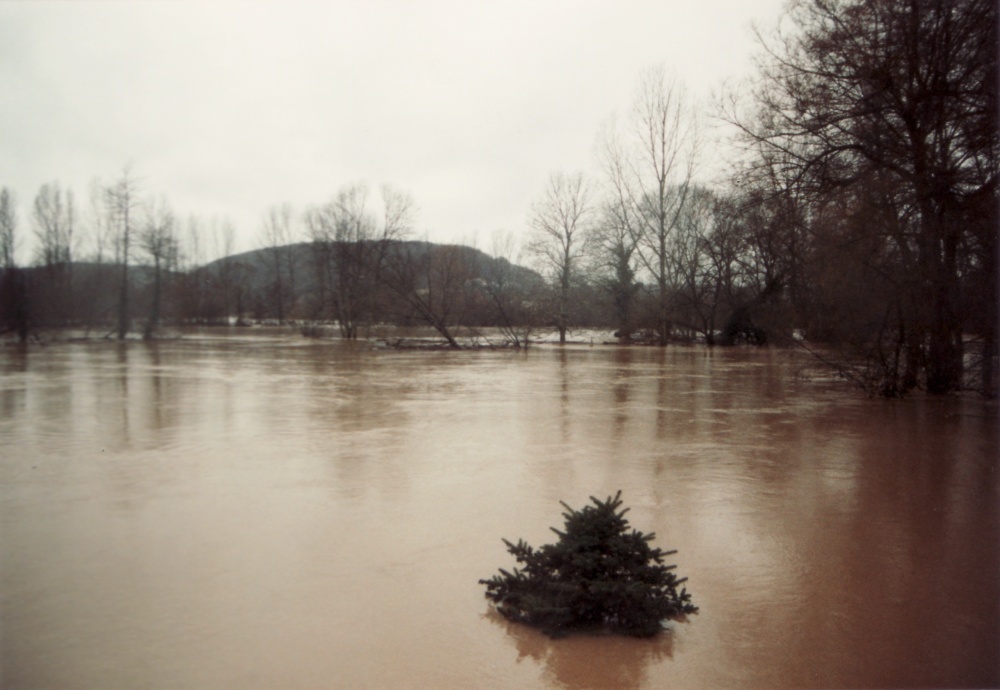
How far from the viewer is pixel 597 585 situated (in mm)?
3988

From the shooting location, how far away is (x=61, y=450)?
9.16 meters

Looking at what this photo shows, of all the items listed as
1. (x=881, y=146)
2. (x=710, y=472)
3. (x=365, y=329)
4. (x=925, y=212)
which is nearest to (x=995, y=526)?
(x=710, y=472)

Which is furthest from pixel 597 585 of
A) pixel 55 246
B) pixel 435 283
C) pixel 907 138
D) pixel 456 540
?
pixel 435 283

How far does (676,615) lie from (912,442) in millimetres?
7594

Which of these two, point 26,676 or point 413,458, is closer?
point 26,676

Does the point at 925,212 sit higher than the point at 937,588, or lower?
higher

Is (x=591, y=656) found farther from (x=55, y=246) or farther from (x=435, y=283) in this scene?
(x=435, y=283)

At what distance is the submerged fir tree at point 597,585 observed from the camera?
13.1ft

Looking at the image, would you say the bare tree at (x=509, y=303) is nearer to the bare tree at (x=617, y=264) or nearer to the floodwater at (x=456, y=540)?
the bare tree at (x=617, y=264)

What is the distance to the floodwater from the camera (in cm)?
373

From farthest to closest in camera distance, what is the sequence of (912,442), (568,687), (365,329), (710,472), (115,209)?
(365,329) → (115,209) → (912,442) → (710,472) → (568,687)

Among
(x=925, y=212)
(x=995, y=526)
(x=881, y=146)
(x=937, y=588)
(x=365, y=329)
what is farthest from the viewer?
(x=365, y=329)

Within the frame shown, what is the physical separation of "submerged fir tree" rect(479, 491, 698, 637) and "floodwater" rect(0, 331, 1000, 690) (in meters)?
0.14

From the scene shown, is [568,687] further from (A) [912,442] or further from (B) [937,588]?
(A) [912,442]
